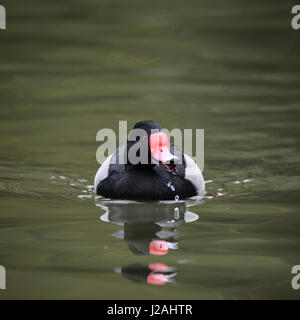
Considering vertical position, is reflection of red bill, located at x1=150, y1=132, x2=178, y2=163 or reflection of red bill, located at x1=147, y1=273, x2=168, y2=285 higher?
reflection of red bill, located at x1=150, y1=132, x2=178, y2=163

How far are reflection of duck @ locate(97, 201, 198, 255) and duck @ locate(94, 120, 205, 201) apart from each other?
13 centimetres

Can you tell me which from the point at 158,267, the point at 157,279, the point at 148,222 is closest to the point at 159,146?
the point at 148,222

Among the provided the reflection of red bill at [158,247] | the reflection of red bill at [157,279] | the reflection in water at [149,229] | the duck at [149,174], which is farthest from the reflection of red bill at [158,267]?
the duck at [149,174]

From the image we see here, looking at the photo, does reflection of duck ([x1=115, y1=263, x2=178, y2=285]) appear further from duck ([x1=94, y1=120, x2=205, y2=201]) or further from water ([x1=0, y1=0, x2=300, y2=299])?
duck ([x1=94, y1=120, x2=205, y2=201])

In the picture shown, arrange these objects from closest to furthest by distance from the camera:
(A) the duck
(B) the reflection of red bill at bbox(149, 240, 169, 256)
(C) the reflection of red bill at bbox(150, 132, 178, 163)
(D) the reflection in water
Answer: (D) the reflection in water, (B) the reflection of red bill at bbox(149, 240, 169, 256), (C) the reflection of red bill at bbox(150, 132, 178, 163), (A) the duck

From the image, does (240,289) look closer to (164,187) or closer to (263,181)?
(164,187)

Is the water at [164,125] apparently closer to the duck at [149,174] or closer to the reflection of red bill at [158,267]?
the reflection of red bill at [158,267]

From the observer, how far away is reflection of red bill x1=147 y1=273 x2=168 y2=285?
570 cm

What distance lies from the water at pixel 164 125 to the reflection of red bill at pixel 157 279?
16 mm

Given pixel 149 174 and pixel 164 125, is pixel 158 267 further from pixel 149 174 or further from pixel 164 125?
pixel 164 125

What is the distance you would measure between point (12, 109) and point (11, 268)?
6.14 metres

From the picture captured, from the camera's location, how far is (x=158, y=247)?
21.4 feet

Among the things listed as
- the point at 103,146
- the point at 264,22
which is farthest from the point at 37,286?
the point at 264,22

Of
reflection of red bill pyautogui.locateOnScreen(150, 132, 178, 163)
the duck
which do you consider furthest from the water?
reflection of red bill pyautogui.locateOnScreen(150, 132, 178, 163)
